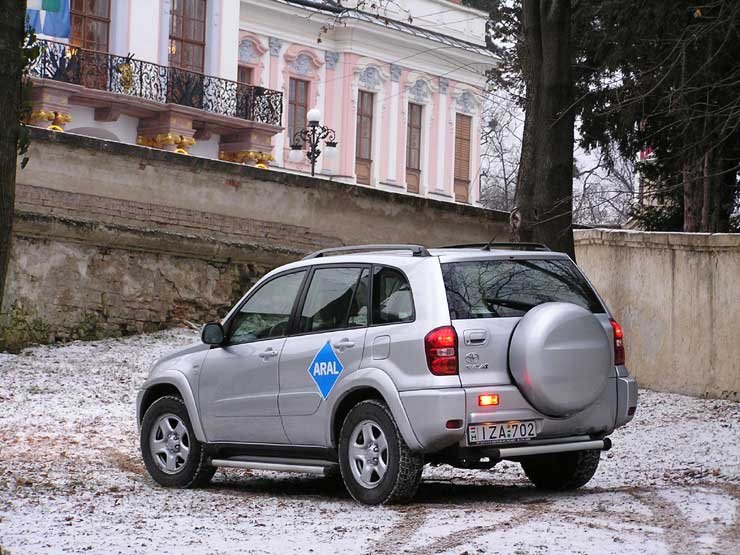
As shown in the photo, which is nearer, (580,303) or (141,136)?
(580,303)

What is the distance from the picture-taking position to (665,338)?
1700 centimetres

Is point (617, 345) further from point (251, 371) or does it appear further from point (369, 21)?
point (369, 21)

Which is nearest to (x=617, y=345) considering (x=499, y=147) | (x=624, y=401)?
(x=624, y=401)

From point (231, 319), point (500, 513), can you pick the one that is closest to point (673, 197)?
point (231, 319)

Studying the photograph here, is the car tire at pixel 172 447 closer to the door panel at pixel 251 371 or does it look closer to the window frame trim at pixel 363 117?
the door panel at pixel 251 371

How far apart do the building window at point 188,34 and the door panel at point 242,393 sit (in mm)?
27574

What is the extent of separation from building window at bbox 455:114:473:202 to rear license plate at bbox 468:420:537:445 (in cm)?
4414

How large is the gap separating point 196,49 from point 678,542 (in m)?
32.0

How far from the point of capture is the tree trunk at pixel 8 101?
10.1 meters

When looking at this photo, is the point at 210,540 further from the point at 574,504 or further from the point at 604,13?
the point at 604,13

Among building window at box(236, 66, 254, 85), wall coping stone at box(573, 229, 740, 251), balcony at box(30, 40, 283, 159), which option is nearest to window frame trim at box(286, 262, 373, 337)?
wall coping stone at box(573, 229, 740, 251)

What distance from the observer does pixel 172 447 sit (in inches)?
440

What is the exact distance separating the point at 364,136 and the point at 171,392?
38242 millimetres

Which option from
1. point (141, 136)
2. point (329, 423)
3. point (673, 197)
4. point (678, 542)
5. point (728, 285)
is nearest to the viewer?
point (678, 542)
